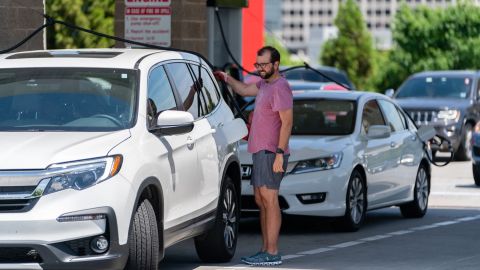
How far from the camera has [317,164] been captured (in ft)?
47.8

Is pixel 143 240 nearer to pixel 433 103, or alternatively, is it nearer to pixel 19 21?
pixel 19 21

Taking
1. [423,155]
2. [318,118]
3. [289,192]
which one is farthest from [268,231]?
[423,155]

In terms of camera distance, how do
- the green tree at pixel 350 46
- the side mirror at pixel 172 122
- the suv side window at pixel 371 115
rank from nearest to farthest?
the side mirror at pixel 172 122, the suv side window at pixel 371 115, the green tree at pixel 350 46

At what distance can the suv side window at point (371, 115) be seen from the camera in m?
15.8

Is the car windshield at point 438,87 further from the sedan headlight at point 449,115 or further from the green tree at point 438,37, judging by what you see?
the green tree at point 438,37

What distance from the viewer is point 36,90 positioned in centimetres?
1047

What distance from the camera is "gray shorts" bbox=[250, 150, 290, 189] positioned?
1177 cm

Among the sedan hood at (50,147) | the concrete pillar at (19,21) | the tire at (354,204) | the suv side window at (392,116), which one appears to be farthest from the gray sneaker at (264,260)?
the concrete pillar at (19,21)

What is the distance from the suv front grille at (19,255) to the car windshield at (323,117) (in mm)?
6811

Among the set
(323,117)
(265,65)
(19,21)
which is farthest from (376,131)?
(19,21)

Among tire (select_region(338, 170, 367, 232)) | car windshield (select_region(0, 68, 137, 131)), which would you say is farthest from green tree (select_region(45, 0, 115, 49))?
car windshield (select_region(0, 68, 137, 131))

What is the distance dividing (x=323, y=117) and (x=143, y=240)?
6439 millimetres

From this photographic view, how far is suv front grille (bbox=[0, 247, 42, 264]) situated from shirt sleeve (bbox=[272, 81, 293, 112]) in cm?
316

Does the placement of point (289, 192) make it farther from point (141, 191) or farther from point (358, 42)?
point (358, 42)
